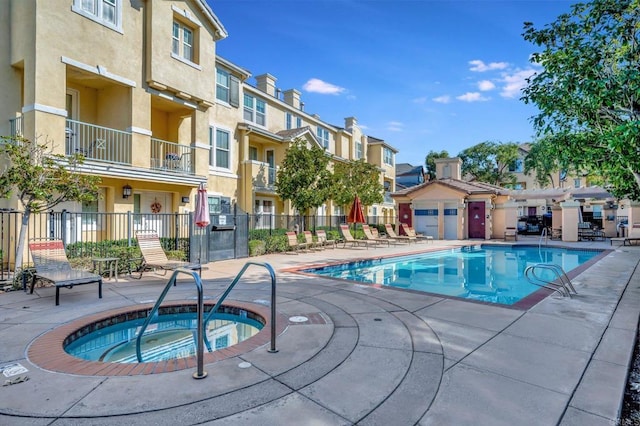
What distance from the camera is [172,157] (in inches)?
605

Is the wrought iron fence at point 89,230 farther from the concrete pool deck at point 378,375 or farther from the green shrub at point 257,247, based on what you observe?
the concrete pool deck at point 378,375

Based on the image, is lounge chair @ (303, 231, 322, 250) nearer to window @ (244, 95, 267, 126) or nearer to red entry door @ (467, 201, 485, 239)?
window @ (244, 95, 267, 126)

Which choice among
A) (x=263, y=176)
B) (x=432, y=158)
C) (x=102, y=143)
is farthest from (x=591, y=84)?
(x=432, y=158)

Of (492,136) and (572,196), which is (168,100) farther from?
(492,136)

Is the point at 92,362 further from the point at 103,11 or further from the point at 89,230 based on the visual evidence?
the point at 103,11

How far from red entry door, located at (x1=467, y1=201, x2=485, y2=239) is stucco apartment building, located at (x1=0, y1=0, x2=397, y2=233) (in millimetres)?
16625

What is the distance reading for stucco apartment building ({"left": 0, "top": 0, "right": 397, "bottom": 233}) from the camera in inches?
437

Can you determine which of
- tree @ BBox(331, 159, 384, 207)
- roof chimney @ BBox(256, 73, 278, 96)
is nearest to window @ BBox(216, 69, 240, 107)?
roof chimney @ BBox(256, 73, 278, 96)

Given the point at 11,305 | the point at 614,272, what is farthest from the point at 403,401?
the point at 614,272

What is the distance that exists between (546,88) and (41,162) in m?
11.7

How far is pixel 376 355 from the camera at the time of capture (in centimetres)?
429

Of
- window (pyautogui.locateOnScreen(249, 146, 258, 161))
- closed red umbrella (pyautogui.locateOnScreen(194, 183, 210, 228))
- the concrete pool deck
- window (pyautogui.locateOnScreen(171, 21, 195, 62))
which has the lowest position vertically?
the concrete pool deck

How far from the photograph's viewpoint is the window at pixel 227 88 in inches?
752

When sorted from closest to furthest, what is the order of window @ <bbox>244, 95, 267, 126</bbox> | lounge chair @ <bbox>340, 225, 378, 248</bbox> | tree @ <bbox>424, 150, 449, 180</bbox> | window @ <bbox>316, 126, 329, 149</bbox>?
lounge chair @ <bbox>340, 225, 378, 248</bbox> → window @ <bbox>244, 95, 267, 126</bbox> → window @ <bbox>316, 126, 329, 149</bbox> → tree @ <bbox>424, 150, 449, 180</bbox>
